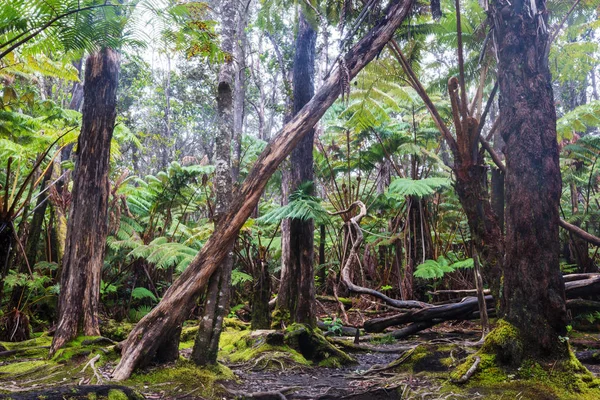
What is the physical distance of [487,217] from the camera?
4578 millimetres

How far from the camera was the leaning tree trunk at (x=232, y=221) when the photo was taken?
11.9 ft

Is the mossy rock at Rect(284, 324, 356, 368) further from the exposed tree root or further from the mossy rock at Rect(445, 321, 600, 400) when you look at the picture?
the mossy rock at Rect(445, 321, 600, 400)

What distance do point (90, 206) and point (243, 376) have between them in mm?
2484

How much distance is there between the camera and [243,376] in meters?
4.32

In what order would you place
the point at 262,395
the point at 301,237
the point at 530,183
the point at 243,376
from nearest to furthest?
the point at 530,183 → the point at 262,395 → the point at 243,376 → the point at 301,237

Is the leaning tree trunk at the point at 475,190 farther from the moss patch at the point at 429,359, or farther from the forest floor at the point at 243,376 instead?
the forest floor at the point at 243,376

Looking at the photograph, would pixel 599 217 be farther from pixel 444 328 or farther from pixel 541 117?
pixel 541 117

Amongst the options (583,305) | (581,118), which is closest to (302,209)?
(583,305)

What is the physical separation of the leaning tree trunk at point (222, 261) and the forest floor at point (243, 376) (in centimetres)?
20

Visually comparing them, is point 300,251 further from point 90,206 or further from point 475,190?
point 90,206

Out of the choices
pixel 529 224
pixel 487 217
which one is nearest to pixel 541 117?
pixel 529 224

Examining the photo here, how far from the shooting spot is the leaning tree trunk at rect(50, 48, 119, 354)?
4.58 meters

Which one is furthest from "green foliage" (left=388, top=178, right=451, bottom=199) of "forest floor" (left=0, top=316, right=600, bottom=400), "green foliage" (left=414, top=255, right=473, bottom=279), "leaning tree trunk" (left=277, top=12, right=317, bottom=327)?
"forest floor" (left=0, top=316, right=600, bottom=400)

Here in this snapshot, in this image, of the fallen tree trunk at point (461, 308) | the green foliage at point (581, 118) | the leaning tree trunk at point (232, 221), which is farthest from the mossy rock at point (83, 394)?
the green foliage at point (581, 118)
